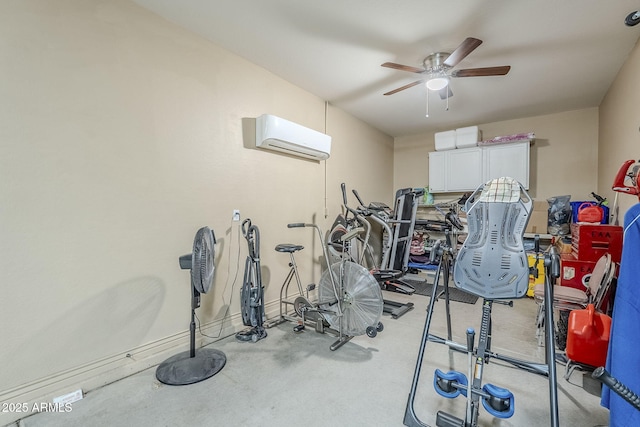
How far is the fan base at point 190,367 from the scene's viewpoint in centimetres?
202

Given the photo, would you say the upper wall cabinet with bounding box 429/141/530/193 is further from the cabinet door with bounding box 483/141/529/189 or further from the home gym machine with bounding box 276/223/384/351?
the home gym machine with bounding box 276/223/384/351

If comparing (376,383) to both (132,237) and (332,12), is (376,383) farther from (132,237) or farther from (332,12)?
(332,12)

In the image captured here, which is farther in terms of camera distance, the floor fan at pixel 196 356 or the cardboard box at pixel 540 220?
the cardboard box at pixel 540 220

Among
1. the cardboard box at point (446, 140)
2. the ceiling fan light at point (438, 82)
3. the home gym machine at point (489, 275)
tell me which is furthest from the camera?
the cardboard box at point (446, 140)

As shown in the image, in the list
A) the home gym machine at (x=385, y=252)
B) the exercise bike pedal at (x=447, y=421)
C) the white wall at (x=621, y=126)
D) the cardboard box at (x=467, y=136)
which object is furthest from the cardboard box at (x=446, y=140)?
the exercise bike pedal at (x=447, y=421)

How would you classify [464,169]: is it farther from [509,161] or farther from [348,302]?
[348,302]

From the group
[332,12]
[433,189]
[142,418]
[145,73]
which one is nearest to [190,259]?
[142,418]

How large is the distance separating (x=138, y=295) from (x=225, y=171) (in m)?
1.35

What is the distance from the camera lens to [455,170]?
504 centimetres

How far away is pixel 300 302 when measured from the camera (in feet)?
9.63

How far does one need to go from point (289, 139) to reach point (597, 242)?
3.30 m

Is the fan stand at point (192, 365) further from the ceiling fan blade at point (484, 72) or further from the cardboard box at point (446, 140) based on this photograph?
the cardboard box at point (446, 140)

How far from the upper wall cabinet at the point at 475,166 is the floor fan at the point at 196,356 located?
4488mm

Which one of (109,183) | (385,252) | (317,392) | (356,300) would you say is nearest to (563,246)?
(385,252)
